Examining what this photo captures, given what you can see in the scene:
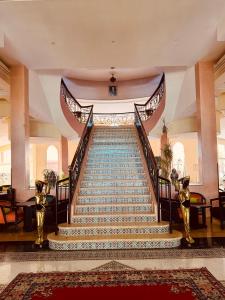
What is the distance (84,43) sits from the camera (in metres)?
6.40

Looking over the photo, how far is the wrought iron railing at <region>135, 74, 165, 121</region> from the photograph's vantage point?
1070 cm

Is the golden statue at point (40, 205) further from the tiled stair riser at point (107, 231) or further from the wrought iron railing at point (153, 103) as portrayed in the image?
the wrought iron railing at point (153, 103)

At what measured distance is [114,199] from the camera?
6609 millimetres

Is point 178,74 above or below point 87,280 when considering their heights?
above

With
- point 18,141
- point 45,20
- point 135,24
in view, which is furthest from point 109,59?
point 18,141

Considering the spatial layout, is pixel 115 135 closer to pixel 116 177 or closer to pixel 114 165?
pixel 114 165

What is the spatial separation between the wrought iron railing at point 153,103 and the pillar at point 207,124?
2.76 m

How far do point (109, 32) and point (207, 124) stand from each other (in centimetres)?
355

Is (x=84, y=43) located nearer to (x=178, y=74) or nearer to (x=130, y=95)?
(x=178, y=74)

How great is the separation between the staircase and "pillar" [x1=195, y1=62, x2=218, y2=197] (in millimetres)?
1635

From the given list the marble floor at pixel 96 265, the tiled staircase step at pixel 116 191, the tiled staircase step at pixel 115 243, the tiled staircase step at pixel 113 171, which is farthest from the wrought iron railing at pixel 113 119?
the marble floor at pixel 96 265

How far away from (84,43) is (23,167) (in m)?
3.52

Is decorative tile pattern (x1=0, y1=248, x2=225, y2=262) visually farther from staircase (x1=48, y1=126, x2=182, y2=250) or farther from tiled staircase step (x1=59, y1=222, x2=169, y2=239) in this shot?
tiled staircase step (x1=59, y1=222, x2=169, y2=239)

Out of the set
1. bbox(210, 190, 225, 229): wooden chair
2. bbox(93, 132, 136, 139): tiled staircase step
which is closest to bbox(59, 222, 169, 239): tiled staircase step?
bbox(210, 190, 225, 229): wooden chair
